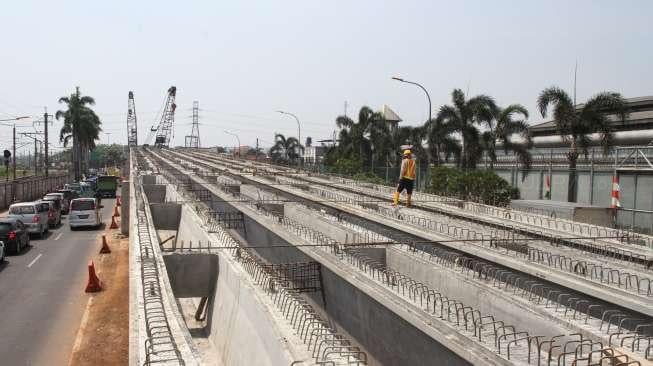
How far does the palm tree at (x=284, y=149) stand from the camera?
9019 cm

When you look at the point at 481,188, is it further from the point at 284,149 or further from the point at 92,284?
the point at 284,149

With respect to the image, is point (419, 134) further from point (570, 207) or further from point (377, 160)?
point (570, 207)

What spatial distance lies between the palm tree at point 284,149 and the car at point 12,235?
215 feet

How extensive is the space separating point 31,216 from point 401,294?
74.1ft

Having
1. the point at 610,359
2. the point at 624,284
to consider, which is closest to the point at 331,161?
the point at 624,284

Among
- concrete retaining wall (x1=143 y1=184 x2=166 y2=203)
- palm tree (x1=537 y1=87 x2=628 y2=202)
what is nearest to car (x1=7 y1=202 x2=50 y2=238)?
concrete retaining wall (x1=143 y1=184 x2=166 y2=203)

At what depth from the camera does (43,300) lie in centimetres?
1612

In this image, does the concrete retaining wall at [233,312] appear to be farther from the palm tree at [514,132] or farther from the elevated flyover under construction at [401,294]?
the palm tree at [514,132]

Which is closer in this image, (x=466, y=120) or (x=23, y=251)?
(x=23, y=251)

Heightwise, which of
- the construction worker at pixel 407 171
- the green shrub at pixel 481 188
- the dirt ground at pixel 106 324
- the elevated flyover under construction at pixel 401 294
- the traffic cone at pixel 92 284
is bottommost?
the dirt ground at pixel 106 324

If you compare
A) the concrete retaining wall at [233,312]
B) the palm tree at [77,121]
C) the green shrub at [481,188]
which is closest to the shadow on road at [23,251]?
the concrete retaining wall at [233,312]

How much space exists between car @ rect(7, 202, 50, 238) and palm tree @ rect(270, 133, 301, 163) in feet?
199

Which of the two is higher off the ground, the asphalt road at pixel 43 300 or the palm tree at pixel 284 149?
the palm tree at pixel 284 149

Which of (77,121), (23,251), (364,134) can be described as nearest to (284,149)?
(77,121)
